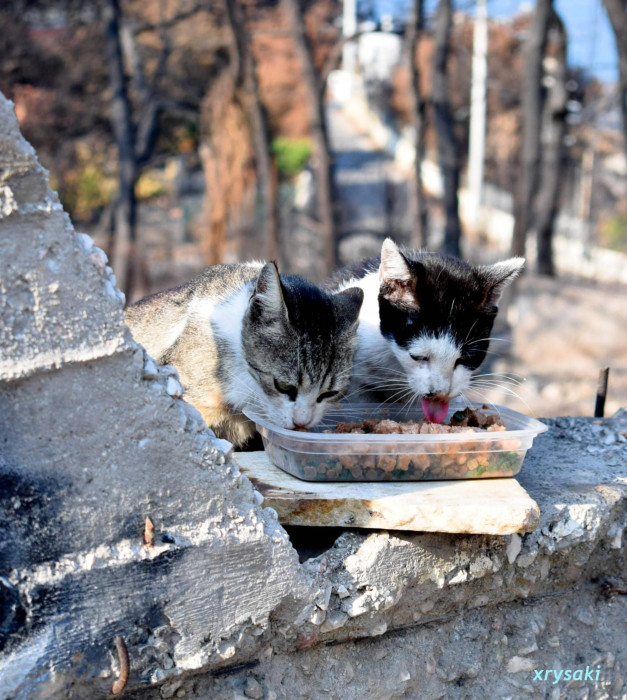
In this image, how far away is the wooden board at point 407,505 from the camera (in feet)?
6.59

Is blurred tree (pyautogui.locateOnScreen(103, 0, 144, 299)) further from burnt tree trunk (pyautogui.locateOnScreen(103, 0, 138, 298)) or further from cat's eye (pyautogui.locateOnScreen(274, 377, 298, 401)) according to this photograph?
cat's eye (pyautogui.locateOnScreen(274, 377, 298, 401))

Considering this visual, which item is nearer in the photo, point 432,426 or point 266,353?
point 432,426

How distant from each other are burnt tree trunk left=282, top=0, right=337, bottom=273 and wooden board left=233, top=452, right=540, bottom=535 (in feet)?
21.5

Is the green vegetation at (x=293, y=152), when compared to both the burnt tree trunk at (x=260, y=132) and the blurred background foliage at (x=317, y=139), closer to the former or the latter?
the blurred background foliage at (x=317, y=139)

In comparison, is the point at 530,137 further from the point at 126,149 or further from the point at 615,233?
the point at 615,233

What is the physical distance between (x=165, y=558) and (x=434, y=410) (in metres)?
1.36

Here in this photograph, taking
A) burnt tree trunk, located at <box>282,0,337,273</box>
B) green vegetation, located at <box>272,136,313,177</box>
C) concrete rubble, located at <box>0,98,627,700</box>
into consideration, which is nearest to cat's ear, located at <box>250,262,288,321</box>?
concrete rubble, located at <box>0,98,627,700</box>

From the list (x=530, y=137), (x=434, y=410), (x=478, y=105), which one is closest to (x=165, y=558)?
(x=434, y=410)

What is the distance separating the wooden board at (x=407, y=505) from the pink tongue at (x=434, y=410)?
606 mm

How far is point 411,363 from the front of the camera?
118 inches

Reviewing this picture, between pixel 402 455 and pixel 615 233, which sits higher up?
pixel 402 455

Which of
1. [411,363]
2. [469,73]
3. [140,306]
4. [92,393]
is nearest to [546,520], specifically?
[411,363]

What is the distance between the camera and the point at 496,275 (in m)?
3.14

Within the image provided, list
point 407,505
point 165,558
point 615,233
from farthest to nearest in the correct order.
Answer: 1. point 615,233
2. point 407,505
3. point 165,558
